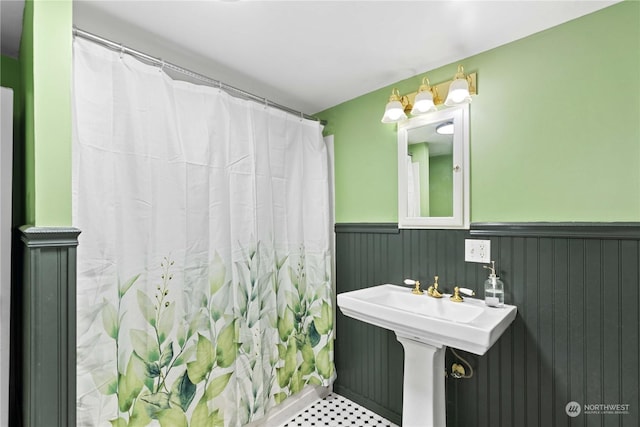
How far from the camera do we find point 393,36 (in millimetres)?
1579

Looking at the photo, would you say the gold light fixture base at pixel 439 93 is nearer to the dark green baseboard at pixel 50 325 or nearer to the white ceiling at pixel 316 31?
the white ceiling at pixel 316 31

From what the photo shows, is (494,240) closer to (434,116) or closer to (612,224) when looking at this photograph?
(612,224)

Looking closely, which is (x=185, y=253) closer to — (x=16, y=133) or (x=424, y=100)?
(x=16, y=133)

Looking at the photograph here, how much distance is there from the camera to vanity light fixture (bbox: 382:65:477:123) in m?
1.67

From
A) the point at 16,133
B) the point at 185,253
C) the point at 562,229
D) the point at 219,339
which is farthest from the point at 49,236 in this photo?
the point at 562,229

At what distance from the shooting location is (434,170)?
1.91m

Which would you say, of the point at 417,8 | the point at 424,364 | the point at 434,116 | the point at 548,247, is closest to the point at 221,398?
the point at 424,364

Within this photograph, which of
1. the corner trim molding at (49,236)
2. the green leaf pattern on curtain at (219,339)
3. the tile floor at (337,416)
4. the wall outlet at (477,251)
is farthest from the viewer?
the tile floor at (337,416)

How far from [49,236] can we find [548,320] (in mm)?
2147

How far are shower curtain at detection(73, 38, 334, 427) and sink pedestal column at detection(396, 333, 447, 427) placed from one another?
83cm

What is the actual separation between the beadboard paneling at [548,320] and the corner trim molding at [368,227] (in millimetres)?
60

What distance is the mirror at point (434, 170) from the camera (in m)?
1.78

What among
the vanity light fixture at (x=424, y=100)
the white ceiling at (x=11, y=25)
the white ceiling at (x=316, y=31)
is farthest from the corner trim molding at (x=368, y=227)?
the white ceiling at (x=11, y=25)

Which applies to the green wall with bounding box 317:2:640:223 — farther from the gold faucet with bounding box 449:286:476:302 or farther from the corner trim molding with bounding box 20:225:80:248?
the corner trim molding with bounding box 20:225:80:248
